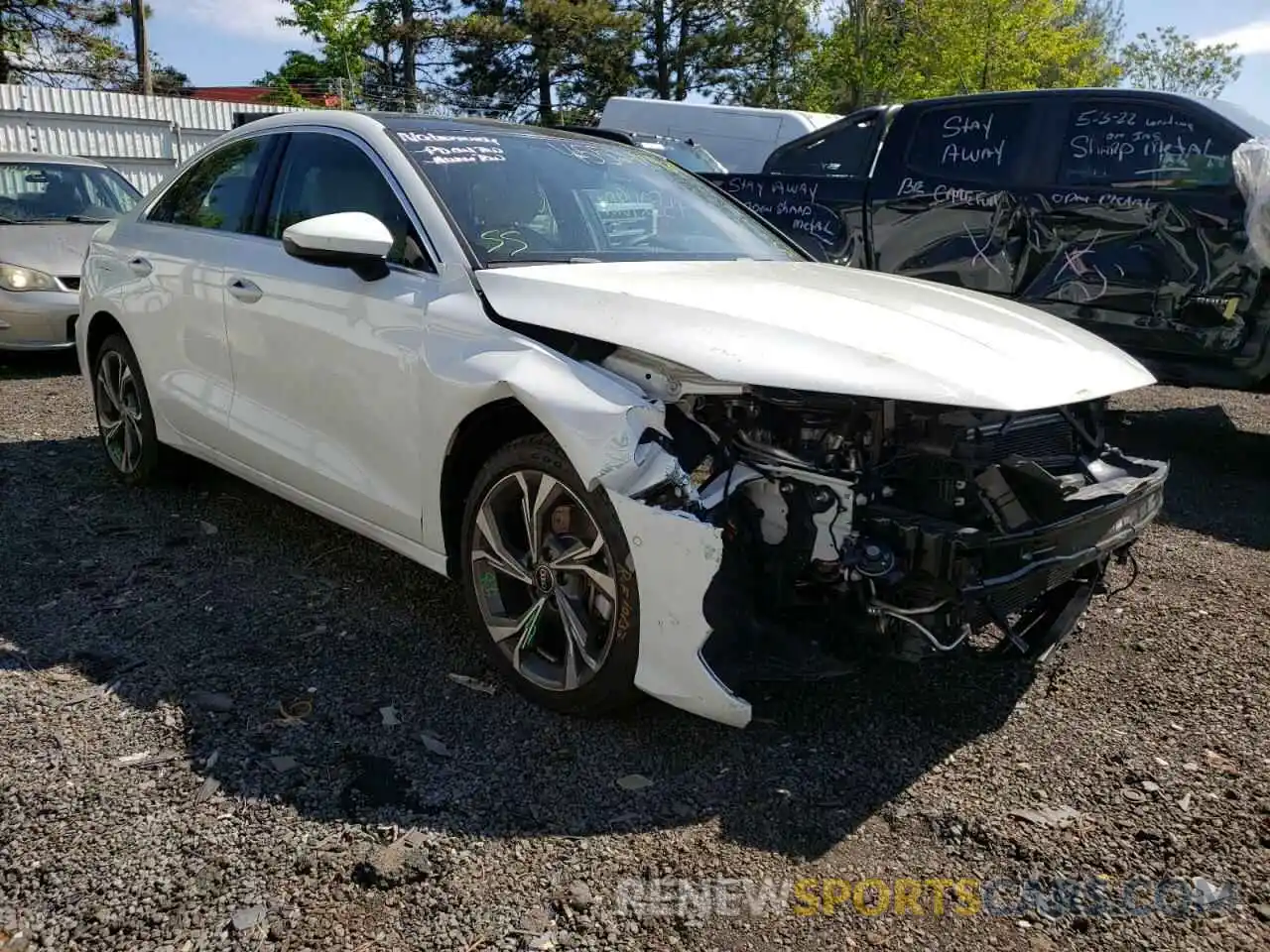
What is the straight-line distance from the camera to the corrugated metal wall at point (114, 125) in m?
16.9

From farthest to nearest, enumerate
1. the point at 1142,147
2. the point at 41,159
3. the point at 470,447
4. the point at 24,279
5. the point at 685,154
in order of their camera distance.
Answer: the point at 685,154, the point at 41,159, the point at 24,279, the point at 1142,147, the point at 470,447

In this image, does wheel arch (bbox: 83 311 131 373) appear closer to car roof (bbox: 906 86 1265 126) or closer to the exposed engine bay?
the exposed engine bay

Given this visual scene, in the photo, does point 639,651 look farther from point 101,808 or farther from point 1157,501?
point 1157,501

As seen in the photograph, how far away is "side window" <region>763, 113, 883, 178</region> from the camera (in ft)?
23.1

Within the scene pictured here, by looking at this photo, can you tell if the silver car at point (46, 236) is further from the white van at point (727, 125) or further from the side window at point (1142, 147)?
the side window at point (1142, 147)

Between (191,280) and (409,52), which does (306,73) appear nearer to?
(409,52)

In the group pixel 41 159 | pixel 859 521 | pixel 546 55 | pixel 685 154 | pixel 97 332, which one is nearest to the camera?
pixel 859 521

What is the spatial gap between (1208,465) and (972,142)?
8.03 ft

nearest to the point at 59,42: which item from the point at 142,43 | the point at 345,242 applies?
the point at 142,43

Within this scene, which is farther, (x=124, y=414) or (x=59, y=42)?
(x=59, y=42)

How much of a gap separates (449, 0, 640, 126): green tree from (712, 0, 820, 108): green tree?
11.4ft

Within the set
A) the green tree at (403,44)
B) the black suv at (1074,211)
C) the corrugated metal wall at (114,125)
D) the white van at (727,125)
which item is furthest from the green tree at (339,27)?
the black suv at (1074,211)

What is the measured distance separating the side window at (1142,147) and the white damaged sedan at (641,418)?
303 cm

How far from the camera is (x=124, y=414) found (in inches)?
198
